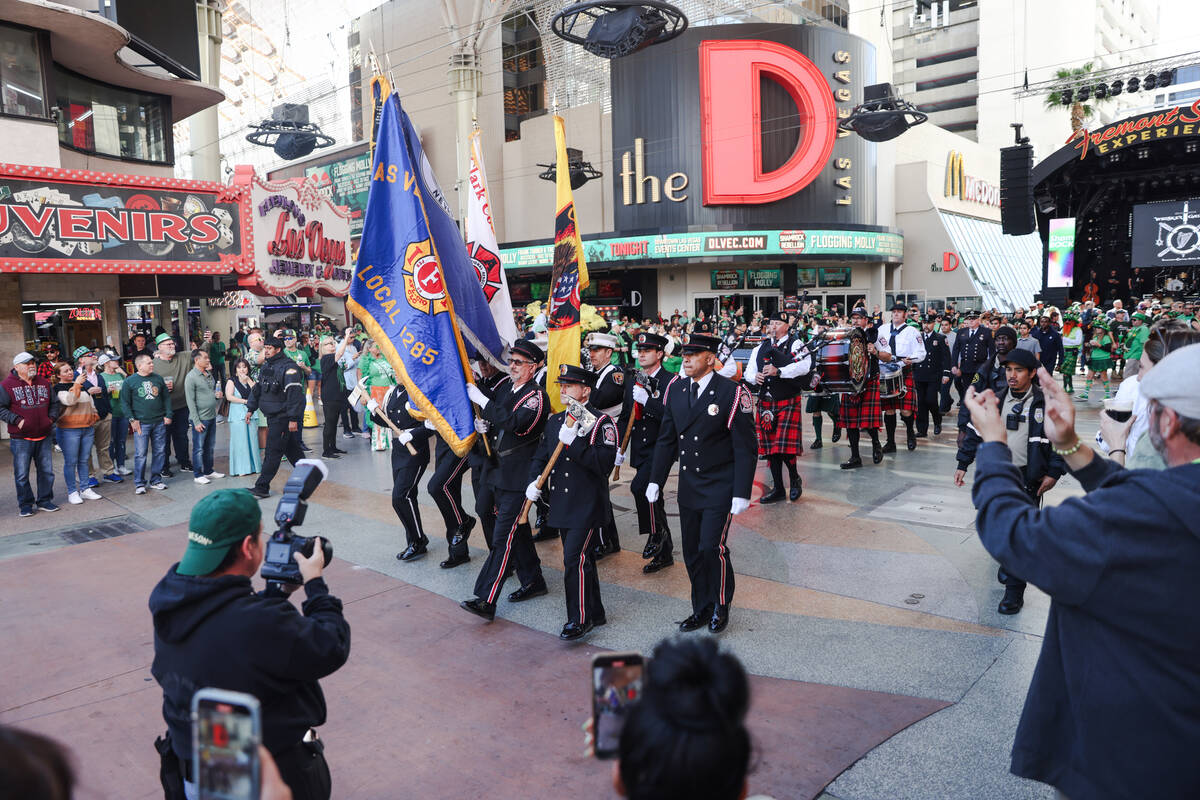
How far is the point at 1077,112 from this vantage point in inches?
1126

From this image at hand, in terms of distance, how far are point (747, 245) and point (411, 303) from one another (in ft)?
82.2

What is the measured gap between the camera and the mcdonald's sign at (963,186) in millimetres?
35750

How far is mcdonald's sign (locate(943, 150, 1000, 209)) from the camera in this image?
35750mm

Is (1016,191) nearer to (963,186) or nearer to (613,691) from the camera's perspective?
(963,186)

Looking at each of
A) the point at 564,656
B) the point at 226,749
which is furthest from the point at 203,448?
the point at 226,749

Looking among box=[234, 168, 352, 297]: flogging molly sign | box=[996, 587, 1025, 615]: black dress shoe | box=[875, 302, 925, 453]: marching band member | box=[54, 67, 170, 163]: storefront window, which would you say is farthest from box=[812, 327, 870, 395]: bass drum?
box=[54, 67, 170, 163]: storefront window

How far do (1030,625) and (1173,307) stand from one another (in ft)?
50.1

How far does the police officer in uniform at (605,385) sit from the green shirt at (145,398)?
Result: 6266mm

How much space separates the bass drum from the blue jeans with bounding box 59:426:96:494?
8.84 meters

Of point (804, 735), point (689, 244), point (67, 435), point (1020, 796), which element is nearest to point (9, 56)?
point (67, 435)

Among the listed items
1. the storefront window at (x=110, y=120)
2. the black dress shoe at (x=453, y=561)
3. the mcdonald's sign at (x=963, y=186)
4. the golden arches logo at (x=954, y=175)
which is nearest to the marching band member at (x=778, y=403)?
the black dress shoe at (x=453, y=561)

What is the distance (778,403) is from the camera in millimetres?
8875

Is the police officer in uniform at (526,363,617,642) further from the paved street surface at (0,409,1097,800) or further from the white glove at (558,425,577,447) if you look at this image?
the paved street surface at (0,409,1097,800)

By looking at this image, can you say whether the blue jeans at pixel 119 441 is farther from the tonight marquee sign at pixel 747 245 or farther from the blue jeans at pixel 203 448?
the tonight marquee sign at pixel 747 245
